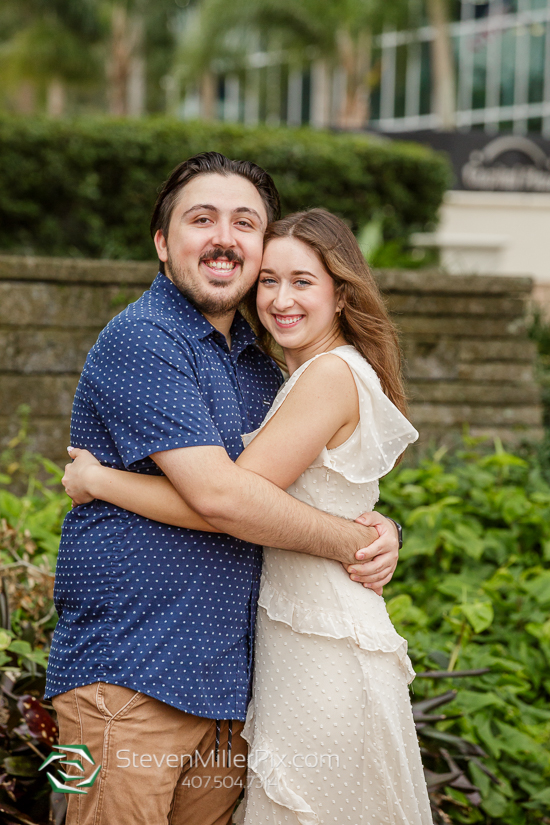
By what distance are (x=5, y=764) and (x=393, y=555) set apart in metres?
1.24

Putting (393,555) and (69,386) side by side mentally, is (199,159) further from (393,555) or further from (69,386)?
(69,386)

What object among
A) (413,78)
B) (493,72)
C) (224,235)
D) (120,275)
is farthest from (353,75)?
(224,235)

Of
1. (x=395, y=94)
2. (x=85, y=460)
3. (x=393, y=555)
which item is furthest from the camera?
(x=395, y=94)

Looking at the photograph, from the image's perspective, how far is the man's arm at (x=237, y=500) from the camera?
5.82ft

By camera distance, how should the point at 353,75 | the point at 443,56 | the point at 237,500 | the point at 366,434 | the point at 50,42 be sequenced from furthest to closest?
the point at 50,42, the point at 353,75, the point at 443,56, the point at 366,434, the point at 237,500

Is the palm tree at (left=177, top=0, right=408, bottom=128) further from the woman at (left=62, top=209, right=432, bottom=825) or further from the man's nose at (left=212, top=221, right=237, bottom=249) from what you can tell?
the woman at (left=62, top=209, right=432, bottom=825)

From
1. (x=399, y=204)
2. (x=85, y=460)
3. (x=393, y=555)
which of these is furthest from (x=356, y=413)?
(x=399, y=204)

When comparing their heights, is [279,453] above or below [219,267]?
below

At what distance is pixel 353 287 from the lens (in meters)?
2.14

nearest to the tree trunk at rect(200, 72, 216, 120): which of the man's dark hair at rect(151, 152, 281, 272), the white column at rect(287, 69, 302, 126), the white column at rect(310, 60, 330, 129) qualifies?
the white column at rect(287, 69, 302, 126)

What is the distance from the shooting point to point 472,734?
2.80 metres

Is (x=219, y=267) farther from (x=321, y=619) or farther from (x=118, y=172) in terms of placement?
(x=118, y=172)

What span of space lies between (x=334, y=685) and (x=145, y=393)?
0.82 meters

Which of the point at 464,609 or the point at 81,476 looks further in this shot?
the point at 464,609
